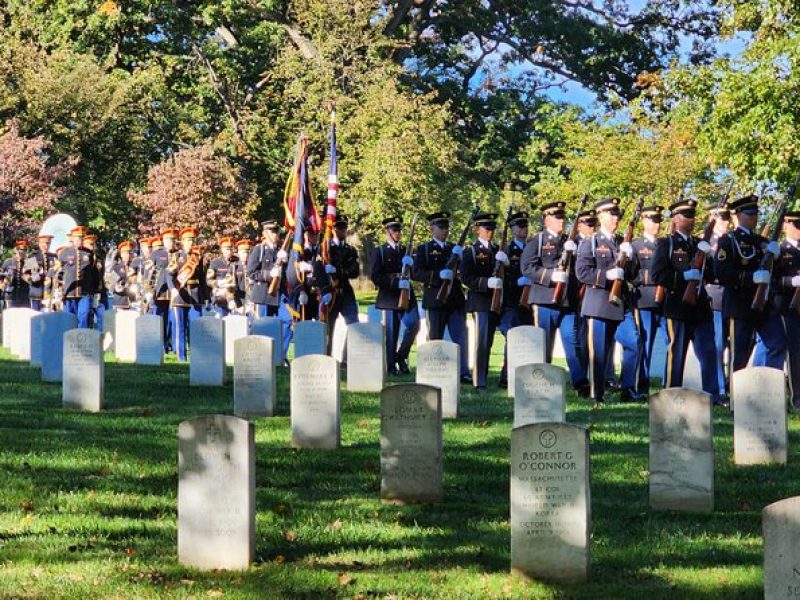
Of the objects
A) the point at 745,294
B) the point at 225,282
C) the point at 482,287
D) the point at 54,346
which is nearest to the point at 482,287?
the point at 482,287

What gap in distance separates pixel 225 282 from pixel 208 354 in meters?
11.2

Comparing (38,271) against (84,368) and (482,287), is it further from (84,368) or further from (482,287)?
(84,368)

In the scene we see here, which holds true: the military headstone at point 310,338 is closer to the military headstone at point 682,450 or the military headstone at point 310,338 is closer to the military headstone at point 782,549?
the military headstone at point 682,450

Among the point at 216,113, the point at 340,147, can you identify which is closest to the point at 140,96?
the point at 216,113

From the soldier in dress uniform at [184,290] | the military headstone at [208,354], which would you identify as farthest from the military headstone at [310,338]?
the soldier in dress uniform at [184,290]

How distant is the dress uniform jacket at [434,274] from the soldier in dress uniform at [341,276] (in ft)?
4.64

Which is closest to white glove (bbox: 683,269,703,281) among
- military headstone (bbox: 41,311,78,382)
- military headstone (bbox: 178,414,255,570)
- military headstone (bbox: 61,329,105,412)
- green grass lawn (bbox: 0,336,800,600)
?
green grass lawn (bbox: 0,336,800,600)

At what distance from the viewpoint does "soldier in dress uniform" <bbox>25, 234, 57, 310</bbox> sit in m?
28.7

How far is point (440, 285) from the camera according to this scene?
63.5 feet

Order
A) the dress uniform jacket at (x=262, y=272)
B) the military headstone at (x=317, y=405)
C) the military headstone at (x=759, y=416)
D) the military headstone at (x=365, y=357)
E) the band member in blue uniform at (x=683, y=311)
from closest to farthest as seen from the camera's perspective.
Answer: the military headstone at (x=759, y=416) → the military headstone at (x=317, y=405) → the band member in blue uniform at (x=683, y=311) → the military headstone at (x=365, y=357) → the dress uniform jacket at (x=262, y=272)

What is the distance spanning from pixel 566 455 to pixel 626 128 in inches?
1339

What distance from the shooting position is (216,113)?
149 ft

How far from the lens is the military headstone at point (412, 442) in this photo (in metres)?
10.0

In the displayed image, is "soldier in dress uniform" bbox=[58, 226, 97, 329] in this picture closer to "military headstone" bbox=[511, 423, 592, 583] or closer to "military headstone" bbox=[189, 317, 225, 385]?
"military headstone" bbox=[189, 317, 225, 385]
